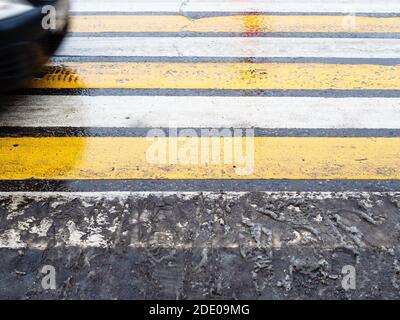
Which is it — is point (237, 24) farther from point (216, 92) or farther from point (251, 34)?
point (216, 92)

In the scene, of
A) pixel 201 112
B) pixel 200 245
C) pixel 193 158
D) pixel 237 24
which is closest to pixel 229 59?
pixel 237 24

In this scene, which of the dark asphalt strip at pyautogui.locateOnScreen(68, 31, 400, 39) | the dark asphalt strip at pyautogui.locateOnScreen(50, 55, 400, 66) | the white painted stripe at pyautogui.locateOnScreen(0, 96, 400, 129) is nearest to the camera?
the white painted stripe at pyautogui.locateOnScreen(0, 96, 400, 129)

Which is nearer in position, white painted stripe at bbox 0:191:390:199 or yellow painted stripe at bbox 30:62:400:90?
white painted stripe at bbox 0:191:390:199

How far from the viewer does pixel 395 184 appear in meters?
3.51

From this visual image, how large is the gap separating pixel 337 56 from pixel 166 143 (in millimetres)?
2244

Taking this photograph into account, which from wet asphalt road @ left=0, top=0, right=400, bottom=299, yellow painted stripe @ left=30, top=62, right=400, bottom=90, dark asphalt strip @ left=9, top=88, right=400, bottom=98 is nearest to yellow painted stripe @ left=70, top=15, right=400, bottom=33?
wet asphalt road @ left=0, top=0, right=400, bottom=299

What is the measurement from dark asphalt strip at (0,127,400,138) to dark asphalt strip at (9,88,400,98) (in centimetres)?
57

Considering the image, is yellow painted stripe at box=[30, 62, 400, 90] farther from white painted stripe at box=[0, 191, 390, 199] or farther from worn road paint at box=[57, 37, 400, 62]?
white painted stripe at box=[0, 191, 390, 199]

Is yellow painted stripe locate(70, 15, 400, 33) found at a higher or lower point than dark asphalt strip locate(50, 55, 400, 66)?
higher

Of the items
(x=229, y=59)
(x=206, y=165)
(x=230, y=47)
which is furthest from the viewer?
(x=230, y=47)

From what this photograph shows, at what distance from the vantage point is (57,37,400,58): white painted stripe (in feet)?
17.3

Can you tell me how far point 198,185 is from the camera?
352cm

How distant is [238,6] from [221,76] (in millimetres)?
1975

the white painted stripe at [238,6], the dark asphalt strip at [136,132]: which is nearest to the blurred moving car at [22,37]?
the dark asphalt strip at [136,132]
